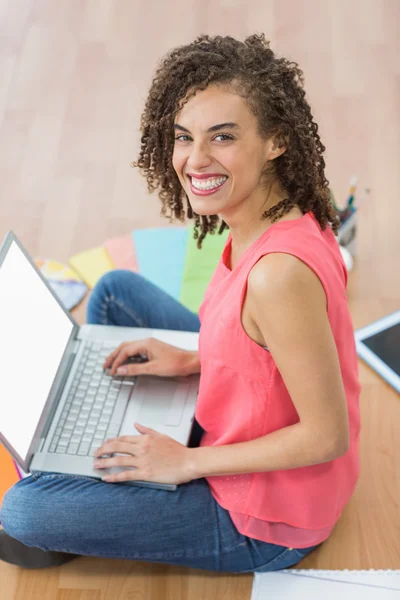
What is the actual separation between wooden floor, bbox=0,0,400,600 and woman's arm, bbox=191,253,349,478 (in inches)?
18.0

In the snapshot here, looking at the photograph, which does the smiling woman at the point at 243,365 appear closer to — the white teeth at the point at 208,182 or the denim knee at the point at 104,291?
the white teeth at the point at 208,182

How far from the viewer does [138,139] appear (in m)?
2.58

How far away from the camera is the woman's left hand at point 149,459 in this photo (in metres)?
1.35

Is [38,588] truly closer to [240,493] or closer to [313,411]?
[240,493]

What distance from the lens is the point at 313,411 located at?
1146 millimetres

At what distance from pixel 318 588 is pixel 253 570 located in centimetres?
14

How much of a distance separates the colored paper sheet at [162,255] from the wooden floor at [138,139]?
0.28ft

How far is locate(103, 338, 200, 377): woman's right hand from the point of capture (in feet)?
5.11

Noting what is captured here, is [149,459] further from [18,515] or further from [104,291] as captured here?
[104,291]

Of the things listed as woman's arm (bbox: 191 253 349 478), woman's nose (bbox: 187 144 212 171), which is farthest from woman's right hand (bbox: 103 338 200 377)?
woman's nose (bbox: 187 144 212 171)

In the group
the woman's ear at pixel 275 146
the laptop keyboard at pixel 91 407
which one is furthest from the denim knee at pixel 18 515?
the woman's ear at pixel 275 146

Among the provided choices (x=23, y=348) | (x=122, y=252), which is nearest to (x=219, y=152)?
(x=23, y=348)

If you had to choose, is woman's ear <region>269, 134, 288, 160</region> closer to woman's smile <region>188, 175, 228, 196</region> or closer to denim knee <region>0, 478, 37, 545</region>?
woman's smile <region>188, 175, 228, 196</region>

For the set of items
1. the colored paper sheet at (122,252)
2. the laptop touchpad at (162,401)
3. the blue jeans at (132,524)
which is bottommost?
the blue jeans at (132,524)
